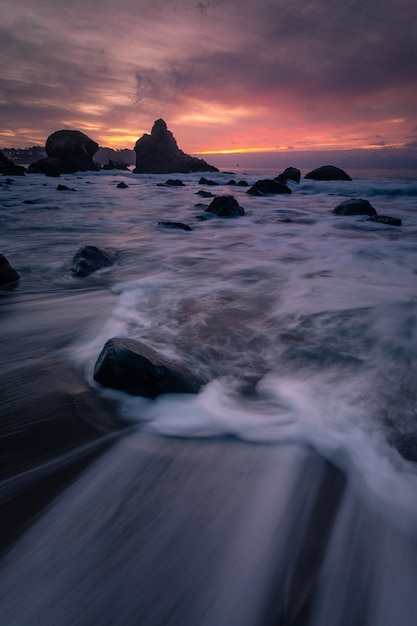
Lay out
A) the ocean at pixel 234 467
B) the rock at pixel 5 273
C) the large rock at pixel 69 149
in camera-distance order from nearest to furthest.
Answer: the ocean at pixel 234 467, the rock at pixel 5 273, the large rock at pixel 69 149

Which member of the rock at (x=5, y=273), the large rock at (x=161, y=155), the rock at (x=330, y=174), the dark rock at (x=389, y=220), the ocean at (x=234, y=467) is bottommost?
the dark rock at (x=389, y=220)

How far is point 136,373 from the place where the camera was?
1907 mm

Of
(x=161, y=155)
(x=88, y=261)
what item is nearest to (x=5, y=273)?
(x=88, y=261)

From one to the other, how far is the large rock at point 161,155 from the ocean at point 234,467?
2327 inches

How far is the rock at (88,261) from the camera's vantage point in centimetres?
437

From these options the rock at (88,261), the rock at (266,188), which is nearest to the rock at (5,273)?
the rock at (88,261)

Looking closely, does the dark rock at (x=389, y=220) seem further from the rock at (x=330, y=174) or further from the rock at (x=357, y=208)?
the rock at (x=330, y=174)

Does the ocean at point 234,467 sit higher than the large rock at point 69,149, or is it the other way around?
the large rock at point 69,149

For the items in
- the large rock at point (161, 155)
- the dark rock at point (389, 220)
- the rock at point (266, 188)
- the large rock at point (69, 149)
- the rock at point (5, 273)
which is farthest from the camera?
the large rock at point (161, 155)

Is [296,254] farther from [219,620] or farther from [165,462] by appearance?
[219,620]

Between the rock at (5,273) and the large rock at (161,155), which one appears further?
the large rock at (161,155)

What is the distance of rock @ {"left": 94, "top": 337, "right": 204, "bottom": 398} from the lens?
6.25 feet

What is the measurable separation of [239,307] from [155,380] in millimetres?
1712

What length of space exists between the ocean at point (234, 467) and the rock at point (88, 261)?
1.68 feet
